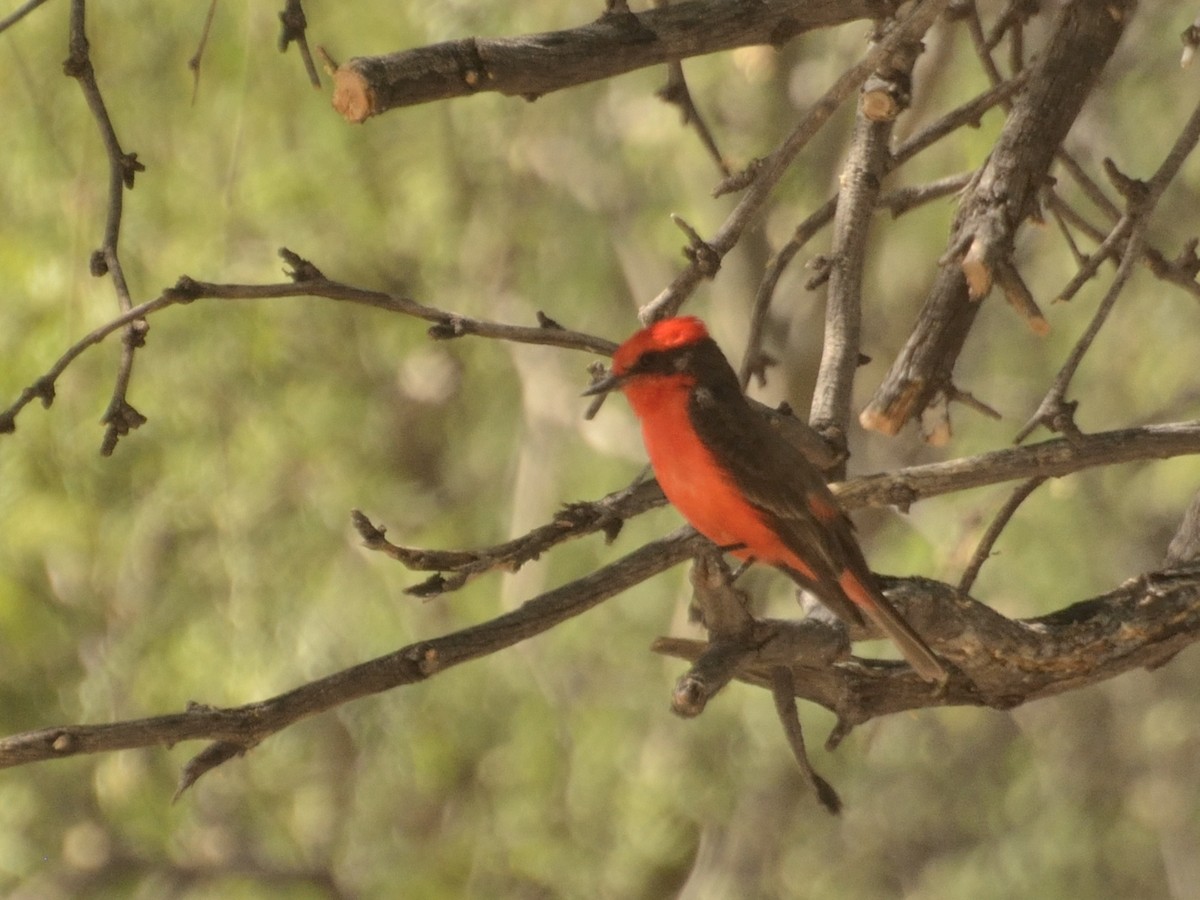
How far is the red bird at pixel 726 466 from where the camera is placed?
3.42 meters

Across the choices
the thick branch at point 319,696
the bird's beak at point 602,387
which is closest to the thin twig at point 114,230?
the thick branch at point 319,696

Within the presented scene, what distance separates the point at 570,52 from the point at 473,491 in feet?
15.9

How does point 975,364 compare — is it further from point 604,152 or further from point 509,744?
point 509,744

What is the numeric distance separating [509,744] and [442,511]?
122 cm

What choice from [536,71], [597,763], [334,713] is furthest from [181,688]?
[536,71]

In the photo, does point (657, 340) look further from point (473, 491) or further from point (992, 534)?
point (473, 491)

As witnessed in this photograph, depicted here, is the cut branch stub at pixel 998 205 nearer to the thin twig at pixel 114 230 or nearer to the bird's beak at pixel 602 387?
the bird's beak at pixel 602 387

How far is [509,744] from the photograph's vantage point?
243 inches

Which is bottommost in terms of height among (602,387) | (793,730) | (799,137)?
(793,730)

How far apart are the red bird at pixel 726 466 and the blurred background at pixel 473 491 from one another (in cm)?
196

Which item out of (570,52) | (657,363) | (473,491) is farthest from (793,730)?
(473,491)

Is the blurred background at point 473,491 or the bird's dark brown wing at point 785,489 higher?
the blurred background at point 473,491

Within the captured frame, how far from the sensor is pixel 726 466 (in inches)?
138

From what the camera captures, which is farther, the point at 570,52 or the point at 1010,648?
the point at 1010,648
